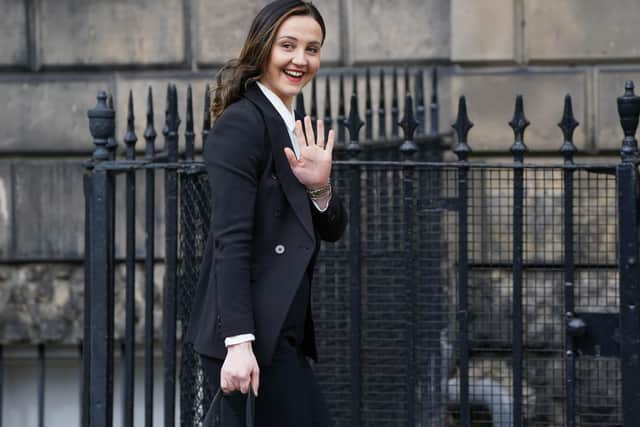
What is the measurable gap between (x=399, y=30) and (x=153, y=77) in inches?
54.3

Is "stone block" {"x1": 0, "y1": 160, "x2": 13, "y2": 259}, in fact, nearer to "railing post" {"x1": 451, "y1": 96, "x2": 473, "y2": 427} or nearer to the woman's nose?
"railing post" {"x1": 451, "y1": 96, "x2": 473, "y2": 427}

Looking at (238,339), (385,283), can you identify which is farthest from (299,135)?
(385,283)

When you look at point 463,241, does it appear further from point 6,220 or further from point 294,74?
point 6,220

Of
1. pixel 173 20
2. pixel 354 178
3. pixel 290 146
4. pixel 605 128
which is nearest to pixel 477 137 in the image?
pixel 605 128

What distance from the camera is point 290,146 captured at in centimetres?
379

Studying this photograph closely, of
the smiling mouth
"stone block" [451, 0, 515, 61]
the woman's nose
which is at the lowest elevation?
the smiling mouth

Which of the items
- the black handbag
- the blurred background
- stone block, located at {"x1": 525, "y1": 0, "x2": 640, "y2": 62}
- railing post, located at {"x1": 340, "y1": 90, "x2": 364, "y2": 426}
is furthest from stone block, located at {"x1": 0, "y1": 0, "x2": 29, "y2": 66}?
the black handbag

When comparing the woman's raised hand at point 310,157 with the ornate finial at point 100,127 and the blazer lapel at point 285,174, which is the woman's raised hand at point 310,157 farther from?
the ornate finial at point 100,127

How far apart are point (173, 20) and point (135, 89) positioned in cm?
43

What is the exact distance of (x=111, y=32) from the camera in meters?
8.09

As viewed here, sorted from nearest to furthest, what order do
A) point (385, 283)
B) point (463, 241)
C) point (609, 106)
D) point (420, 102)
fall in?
point (463, 241)
point (385, 283)
point (420, 102)
point (609, 106)

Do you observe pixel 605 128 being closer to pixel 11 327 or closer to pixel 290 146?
pixel 11 327

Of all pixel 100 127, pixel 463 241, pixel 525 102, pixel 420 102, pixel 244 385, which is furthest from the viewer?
pixel 525 102

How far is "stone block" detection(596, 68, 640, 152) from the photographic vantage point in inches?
305
